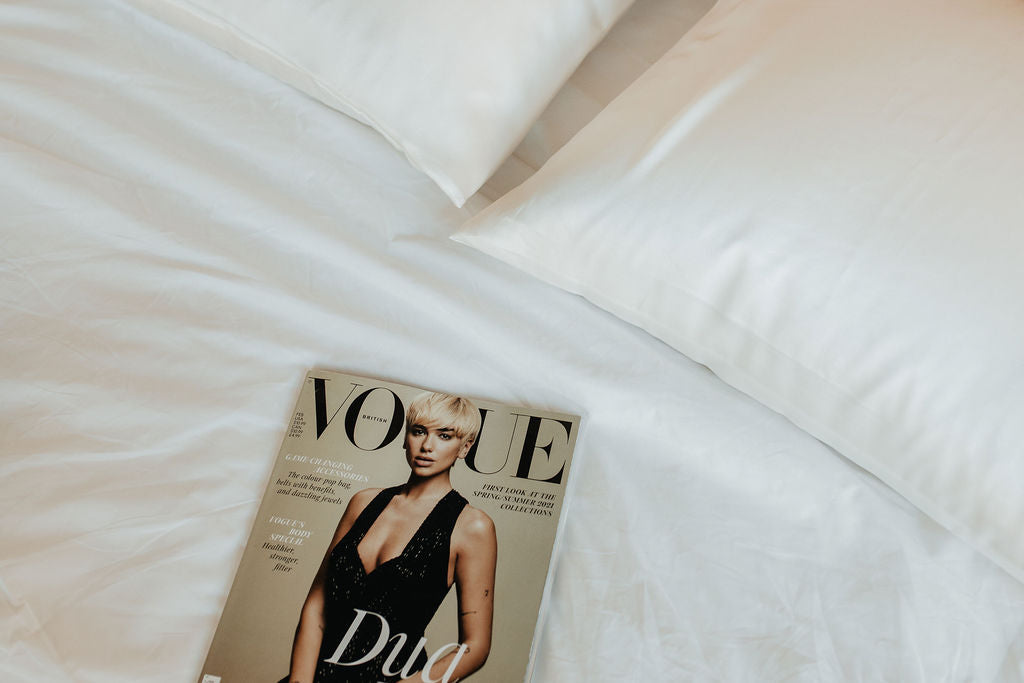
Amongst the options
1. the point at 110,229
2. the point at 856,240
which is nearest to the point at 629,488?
the point at 856,240

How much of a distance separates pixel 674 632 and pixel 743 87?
1.24 feet

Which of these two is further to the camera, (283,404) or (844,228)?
(283,404)

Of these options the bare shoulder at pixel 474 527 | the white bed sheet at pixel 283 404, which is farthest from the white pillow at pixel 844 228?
the bare shoulder at pixel 474 527

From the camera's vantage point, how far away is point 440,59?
584 millimetres

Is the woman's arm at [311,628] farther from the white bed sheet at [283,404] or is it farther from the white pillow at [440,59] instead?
the white pillow at [440,59]

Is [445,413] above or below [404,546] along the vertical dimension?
above

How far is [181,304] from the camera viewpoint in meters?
0.61

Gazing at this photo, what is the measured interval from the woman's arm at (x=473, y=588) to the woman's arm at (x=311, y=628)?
68mm

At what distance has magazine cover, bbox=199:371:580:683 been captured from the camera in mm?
477

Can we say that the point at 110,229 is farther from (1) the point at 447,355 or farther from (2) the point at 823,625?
(2) the point at 823,625

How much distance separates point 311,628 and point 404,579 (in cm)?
7

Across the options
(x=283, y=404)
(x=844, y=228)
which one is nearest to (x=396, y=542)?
(x=283, y=404)

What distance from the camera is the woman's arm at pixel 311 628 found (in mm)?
476

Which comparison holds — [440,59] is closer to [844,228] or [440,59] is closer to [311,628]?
[844,228]
